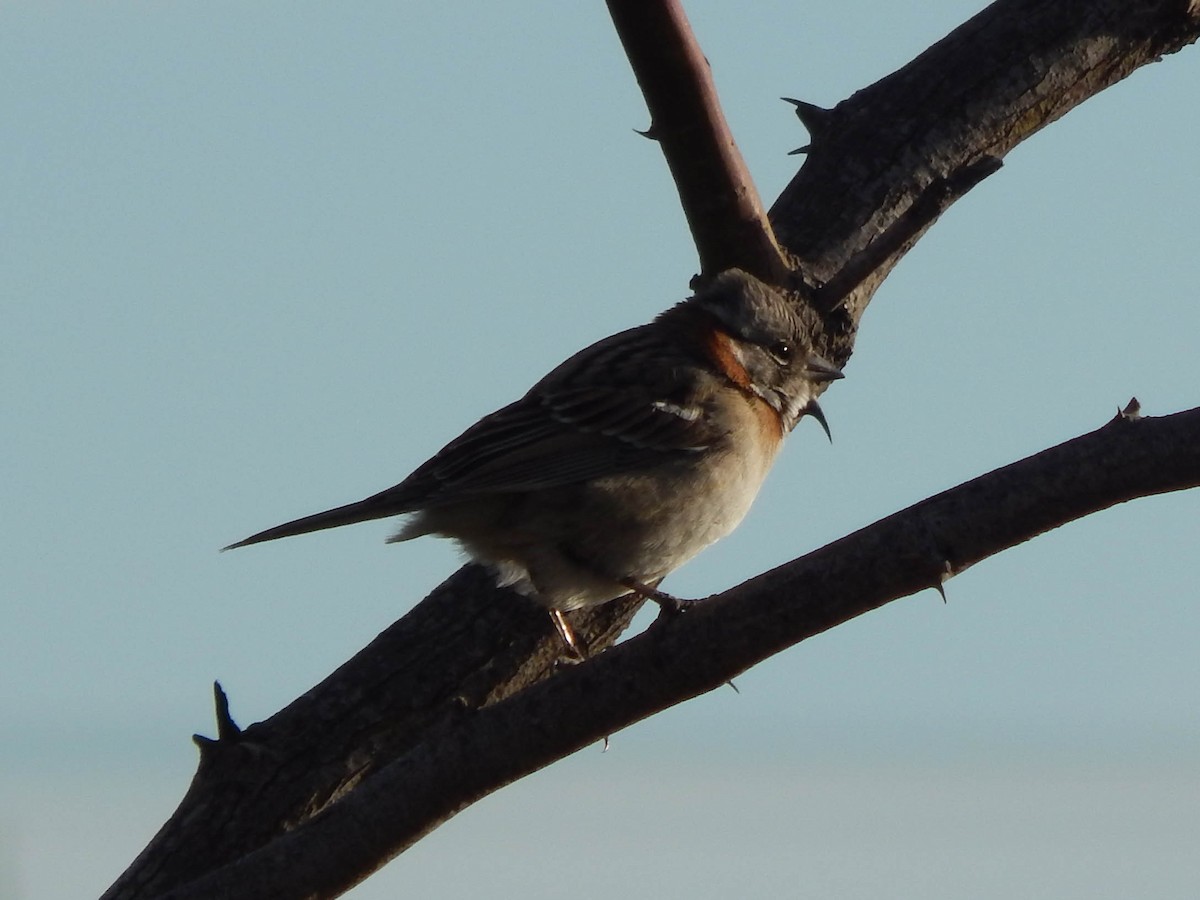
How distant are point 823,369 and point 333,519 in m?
2.30

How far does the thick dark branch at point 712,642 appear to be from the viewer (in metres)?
4.11

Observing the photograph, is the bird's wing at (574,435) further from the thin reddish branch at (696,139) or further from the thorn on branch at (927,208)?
the thorn on branch at (927,208)

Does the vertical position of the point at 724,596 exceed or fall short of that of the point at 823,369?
it falls short

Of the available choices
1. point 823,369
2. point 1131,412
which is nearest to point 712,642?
point 1131,412

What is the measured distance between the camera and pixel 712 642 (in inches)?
170

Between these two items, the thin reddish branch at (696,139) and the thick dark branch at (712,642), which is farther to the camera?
the thin reddish branch at (696,139)

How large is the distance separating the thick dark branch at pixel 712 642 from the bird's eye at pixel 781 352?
11.1 ft

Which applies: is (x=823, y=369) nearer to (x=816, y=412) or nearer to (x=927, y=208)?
(x=816, y=412)

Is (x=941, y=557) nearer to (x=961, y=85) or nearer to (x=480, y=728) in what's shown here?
(x=480, y=728)

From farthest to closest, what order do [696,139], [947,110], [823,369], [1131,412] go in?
1. [823,369]
2. [947,110]
3. [696,139]
4. [1131,412]

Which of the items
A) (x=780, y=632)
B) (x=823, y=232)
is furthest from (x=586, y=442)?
(x=780, y=632)

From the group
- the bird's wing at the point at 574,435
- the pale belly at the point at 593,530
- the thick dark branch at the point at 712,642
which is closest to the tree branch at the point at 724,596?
the thick dark branch at the point at 712,642

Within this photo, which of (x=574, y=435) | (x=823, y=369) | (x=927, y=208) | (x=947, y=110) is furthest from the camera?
(x=823, y=369)

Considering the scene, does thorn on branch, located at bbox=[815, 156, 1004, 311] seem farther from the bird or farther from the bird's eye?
the bird's eye
